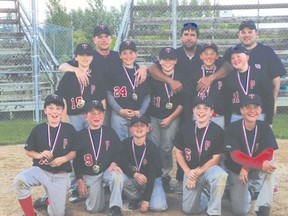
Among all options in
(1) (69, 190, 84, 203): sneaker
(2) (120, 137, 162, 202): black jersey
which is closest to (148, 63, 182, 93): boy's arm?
(2) (120, 137, 162, 202): black jersey

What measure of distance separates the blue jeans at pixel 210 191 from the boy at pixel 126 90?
118cm

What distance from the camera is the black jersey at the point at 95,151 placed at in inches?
201

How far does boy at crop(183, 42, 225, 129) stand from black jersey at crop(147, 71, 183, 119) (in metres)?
0.24

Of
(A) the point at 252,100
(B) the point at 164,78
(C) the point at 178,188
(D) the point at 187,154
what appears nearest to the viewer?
(A) the point at 252,100

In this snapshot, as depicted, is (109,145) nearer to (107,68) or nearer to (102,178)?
(102,178)

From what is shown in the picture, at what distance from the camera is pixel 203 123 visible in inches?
195

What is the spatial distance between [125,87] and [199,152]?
1307 mm

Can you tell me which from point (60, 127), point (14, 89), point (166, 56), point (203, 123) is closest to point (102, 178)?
point (60, 127)

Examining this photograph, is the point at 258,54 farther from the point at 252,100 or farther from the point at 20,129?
the point at 20,129

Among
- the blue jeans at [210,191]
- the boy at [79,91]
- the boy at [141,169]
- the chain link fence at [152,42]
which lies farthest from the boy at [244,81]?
the chain link fence at [152,42]

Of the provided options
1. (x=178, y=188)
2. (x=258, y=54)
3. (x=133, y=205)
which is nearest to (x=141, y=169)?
(x=133, y=205)

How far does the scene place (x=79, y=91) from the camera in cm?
539

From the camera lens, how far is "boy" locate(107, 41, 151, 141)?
5.58 meters

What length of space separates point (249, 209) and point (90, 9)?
78.9 feet
